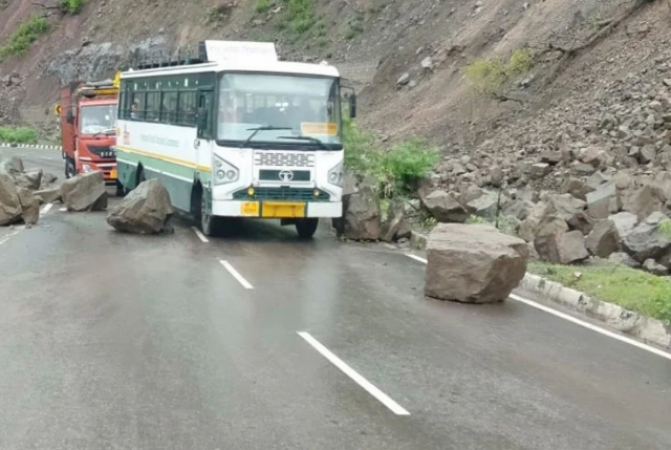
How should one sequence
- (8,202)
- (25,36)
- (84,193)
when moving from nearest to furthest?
(8,202), (84,193), (25,36)

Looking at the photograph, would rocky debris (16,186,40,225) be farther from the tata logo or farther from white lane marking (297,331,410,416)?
white lane marking (297,331,410,416)

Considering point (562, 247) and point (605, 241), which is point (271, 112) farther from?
point (605, 241)

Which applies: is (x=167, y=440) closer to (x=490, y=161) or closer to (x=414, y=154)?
(x=414, y=154)

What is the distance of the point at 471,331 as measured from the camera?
1154cm

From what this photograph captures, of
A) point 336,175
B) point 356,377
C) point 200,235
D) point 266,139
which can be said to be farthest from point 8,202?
point 356,377

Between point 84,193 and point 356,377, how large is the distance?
50.9 feet

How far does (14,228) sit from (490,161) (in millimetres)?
11775

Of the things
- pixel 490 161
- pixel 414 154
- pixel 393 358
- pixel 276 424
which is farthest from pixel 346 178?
pixel 276 424

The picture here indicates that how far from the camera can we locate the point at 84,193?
23484 millimetres

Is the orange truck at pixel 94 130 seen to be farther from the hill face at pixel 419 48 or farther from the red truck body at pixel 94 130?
the hill face at pixel 419 48

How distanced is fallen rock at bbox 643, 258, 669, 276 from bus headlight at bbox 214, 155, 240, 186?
6.88 meters

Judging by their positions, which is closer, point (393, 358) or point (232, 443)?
point (232, 443)

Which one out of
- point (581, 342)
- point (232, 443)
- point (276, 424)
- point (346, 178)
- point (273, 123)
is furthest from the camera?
point (346, 178)

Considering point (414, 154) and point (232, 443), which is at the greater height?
point (414, 154)
